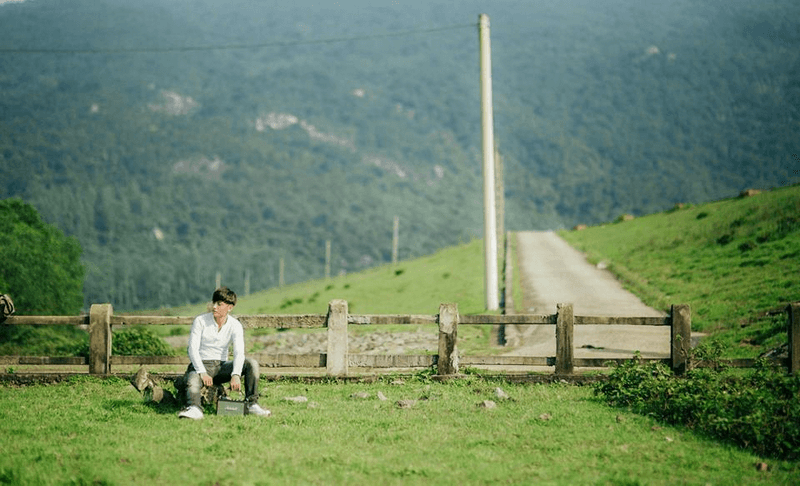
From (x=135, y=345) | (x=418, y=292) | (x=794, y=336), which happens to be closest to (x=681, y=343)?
(x=794, y=336)

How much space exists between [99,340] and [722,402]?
10496mm

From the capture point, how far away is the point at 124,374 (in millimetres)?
13625

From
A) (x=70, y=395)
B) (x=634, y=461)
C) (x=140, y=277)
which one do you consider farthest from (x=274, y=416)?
(x=140, y=277)

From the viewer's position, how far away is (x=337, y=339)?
13.7m

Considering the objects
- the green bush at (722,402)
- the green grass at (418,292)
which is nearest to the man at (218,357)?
the green bush at (722,402)

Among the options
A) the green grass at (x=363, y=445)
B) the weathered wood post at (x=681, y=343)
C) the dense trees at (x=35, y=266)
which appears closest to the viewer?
the green grass at (x=363, y=445)

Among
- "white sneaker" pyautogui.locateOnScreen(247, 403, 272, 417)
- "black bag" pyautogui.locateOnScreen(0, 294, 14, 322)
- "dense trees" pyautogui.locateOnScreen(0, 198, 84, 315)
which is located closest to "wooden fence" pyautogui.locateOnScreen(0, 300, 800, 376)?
"black bag" pyautogui.locateOnScreen(0, 294, 14, 322)

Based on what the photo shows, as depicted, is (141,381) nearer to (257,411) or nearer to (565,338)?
(257,411)

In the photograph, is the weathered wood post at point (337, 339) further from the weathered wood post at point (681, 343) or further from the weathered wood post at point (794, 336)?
the weathered wood post at point (794, 336)

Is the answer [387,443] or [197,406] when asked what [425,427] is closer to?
[387,443]

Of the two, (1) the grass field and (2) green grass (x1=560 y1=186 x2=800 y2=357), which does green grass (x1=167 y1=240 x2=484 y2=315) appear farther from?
(1) the grass field

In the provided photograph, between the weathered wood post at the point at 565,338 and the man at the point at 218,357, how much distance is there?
18.4 ft

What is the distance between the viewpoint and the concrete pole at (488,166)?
85.1ft

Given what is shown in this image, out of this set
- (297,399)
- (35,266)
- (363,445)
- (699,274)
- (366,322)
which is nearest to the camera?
(363,445)
